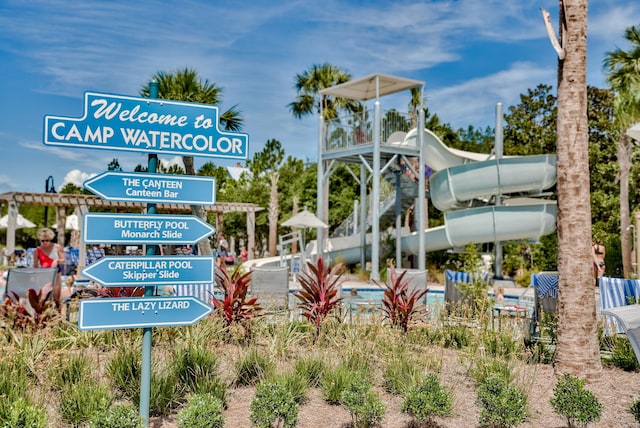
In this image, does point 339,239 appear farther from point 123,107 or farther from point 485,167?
point 123,107

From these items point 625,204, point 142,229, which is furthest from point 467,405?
point 625,204

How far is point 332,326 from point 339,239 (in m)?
16.6

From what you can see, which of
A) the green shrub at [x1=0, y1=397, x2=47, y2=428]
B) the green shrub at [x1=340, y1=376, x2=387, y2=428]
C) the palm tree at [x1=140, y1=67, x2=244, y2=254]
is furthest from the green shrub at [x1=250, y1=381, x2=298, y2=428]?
the palm tree at [x1=140, y1=67, x2=244, y2=254]

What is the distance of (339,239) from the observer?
77.0ft

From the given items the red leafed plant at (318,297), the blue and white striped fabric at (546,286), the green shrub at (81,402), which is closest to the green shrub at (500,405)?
the green shrub at (81,402)

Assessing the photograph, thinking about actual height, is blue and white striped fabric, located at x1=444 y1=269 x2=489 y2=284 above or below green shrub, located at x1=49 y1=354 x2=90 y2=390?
above

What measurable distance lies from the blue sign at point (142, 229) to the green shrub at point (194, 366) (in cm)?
147

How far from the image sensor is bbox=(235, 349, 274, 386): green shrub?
5.61 meters

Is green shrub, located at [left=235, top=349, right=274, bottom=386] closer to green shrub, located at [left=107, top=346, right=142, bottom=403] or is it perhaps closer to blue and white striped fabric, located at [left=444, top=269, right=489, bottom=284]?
green shrub, located at [left=107, top=346, right=142, bottom=403]

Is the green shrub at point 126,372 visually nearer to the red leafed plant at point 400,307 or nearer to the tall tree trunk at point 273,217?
the red leafed plant at point 400,307

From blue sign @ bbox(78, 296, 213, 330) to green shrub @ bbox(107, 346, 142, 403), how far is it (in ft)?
3.41

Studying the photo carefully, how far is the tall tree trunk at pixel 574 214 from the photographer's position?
242 inches

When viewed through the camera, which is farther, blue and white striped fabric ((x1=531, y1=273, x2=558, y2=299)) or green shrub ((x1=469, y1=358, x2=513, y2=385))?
blue and white striped fabric ((x1=531, y1=273, x2=558, y2=299))

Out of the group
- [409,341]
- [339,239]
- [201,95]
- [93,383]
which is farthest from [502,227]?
[93,383]
